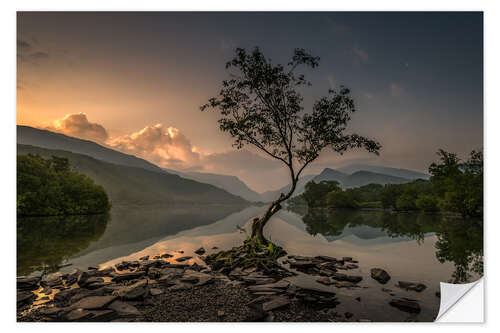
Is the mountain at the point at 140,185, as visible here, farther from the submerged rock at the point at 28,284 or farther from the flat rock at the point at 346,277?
the flat rock at the point at 346,277

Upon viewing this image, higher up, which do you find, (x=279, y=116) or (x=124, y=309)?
(x=279, y=116)

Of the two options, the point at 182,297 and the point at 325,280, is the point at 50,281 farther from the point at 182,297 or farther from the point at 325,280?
the point at 325,280

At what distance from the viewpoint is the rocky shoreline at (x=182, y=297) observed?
5777 mm

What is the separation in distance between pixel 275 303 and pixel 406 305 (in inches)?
135

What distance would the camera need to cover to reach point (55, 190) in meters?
39.9

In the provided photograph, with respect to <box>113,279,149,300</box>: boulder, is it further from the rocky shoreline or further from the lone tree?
the lone tree

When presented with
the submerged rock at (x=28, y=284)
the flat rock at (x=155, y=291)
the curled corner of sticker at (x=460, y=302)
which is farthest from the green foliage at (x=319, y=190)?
the submerged rock at (x=28, y=284)

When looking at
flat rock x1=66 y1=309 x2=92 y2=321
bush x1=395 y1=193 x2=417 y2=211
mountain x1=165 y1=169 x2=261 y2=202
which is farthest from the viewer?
bush x1=395 y1=193 x2=417 y2=211

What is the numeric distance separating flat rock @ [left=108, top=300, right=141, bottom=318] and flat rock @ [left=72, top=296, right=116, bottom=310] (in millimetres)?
162

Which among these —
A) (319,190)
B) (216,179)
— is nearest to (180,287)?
(216,179)

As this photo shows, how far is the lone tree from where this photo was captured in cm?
1183

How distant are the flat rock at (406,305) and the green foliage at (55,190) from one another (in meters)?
37.7

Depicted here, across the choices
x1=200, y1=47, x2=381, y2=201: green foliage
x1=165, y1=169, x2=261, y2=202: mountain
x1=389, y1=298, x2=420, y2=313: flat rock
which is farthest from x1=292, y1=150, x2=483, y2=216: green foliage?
x1=165, y1=169, x2=261, y2=202: mountain

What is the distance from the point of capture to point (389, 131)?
12211 mm
